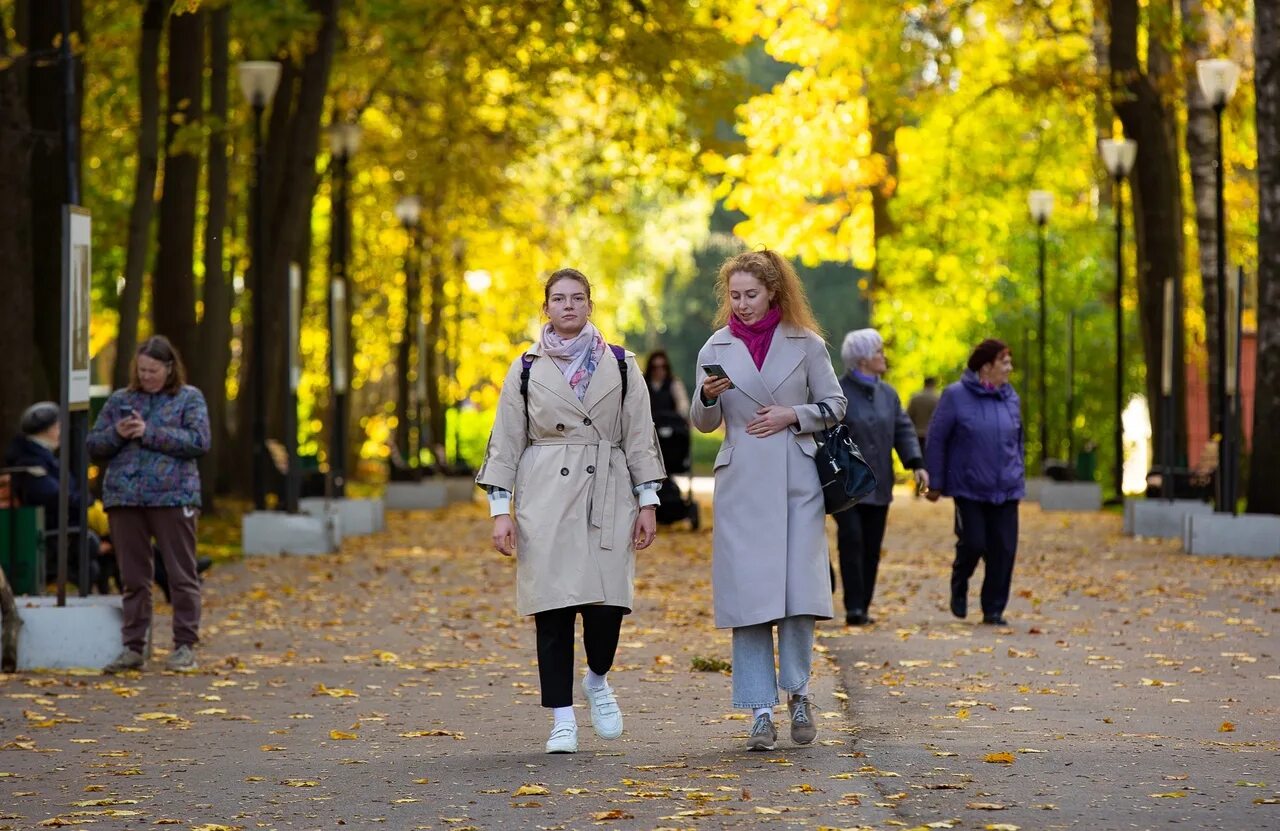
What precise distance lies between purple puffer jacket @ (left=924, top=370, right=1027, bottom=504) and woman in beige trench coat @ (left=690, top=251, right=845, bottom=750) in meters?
5.40

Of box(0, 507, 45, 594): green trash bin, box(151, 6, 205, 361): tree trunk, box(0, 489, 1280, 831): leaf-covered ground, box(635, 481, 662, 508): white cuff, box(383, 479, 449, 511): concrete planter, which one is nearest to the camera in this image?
box(0, 489, 1280, 831): leaf-covered ground

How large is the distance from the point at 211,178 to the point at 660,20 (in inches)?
207

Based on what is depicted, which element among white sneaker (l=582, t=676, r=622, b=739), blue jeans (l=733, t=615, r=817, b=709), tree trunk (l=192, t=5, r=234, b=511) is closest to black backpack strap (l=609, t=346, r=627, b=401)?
blue jeans (l=733, t=615, r=817, b=709)

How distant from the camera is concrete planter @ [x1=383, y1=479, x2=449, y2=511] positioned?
33.8 meters

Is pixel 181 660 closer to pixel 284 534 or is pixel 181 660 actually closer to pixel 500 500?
pixel 500 500

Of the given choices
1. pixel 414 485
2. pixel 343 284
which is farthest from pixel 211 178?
pixel 414 485

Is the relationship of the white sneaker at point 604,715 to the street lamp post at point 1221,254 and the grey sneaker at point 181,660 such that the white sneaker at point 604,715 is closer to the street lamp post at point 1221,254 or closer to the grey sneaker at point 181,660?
the grey sneaker at point 181,660

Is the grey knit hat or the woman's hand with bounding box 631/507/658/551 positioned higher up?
the grey knit hat

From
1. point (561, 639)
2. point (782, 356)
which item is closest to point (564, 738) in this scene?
point (561, 639)

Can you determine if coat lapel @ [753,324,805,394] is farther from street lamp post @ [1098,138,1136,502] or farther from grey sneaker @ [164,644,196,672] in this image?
street lamp post @ [1098,138,1136,502]

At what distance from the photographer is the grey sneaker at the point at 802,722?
898 centimetres

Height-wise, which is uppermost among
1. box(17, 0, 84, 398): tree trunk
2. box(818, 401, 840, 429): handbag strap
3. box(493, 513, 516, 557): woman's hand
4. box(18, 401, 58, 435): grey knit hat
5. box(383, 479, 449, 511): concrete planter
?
box(17, 0, 84, 398): tree trunk

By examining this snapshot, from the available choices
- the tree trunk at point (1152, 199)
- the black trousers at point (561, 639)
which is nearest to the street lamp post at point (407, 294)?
the tree trunk at point (1152, 199)

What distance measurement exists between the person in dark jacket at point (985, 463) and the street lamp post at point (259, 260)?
380 inches
